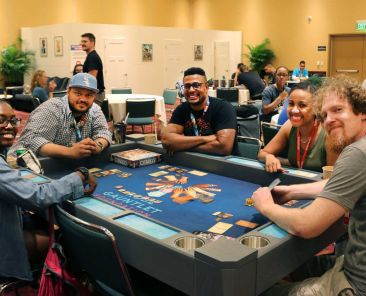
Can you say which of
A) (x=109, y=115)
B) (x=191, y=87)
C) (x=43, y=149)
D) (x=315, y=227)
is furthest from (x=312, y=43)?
(x=315, y=227)

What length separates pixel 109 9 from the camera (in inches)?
568

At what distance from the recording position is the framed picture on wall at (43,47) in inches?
468

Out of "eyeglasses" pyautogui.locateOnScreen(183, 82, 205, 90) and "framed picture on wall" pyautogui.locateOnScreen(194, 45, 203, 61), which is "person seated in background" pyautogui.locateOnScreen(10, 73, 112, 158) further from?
"framed picture on wall" pyautogui.locateOnScreen(194, 45, 203, 61)

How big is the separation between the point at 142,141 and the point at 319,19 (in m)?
11.9

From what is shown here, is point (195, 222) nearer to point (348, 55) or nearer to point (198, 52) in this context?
point (198, 52)

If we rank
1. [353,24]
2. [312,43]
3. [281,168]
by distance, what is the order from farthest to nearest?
[312,43], [353,24], [281,168]

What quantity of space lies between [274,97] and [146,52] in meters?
7.47

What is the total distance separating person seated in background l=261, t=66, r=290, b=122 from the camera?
5.54 metres

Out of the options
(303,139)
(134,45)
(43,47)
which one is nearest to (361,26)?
(134,45)

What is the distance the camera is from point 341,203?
1.46 metres

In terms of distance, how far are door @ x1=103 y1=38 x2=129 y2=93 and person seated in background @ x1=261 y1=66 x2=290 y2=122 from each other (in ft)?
21.6

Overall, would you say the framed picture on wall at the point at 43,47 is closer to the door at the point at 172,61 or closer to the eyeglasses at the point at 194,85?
the door at the point at 172,61

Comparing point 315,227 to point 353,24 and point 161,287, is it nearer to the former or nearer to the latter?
point 161,287

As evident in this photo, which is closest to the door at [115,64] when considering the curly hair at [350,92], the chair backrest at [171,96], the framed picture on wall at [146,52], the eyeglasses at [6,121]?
the framed picture on wall at [146,52]
